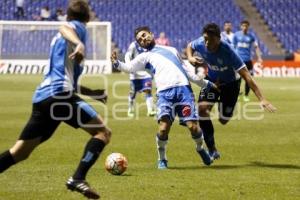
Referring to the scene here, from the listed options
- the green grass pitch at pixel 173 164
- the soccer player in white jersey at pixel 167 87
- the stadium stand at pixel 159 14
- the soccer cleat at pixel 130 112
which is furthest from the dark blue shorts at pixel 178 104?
the stadium stand at pixel 159 14

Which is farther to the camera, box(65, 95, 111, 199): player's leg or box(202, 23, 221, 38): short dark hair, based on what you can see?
box(202, 23, 221, 38): short dark hair

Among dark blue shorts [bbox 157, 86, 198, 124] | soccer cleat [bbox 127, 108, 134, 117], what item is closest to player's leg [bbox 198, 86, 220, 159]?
dark blue shorts [bbox 157, 86, 198, 124]

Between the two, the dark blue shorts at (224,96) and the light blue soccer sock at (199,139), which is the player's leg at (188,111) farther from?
the dark blue shorts at (224,96)

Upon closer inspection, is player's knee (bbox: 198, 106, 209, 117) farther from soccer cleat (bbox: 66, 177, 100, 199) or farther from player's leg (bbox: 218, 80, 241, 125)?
soccer cleat (bbox: 66, 177, 100, 199)

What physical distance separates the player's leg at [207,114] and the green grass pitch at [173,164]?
1.16 feet

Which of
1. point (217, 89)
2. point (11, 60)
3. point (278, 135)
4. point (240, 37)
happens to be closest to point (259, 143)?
point (278, 135)

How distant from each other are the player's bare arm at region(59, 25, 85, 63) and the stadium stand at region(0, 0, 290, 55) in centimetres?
3149

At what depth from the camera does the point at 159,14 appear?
41719mm

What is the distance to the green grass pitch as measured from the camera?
901cm

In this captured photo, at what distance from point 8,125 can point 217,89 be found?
6355mm

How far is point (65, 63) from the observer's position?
8.05 m

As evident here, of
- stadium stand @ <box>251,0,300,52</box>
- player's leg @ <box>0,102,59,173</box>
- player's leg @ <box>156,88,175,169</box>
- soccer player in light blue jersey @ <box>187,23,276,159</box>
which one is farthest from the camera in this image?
stadium stand @ <box>251,0,300,52</box>

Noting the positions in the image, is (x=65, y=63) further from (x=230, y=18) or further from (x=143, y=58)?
(x=230, y=18)

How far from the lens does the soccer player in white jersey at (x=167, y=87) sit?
10922mm
